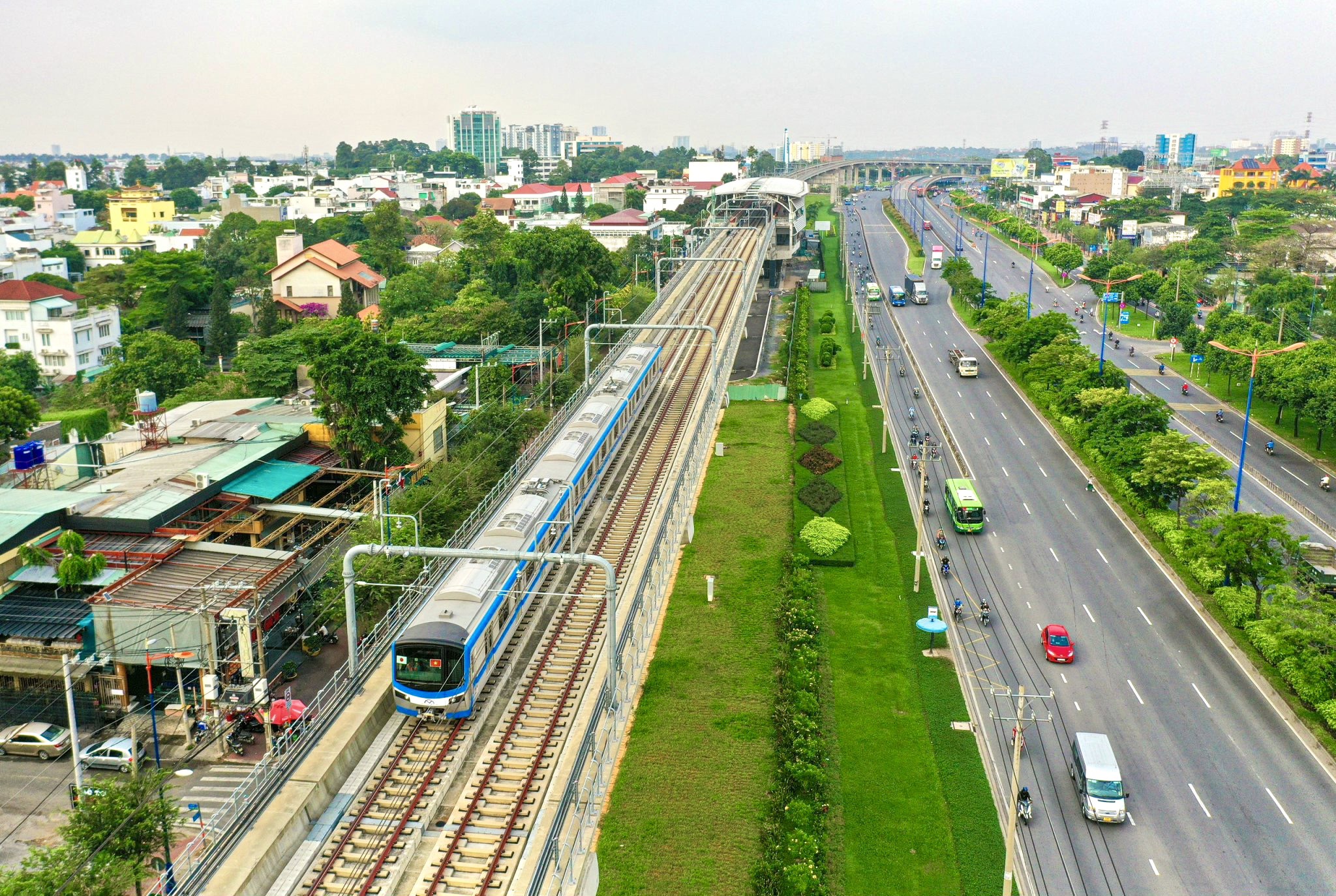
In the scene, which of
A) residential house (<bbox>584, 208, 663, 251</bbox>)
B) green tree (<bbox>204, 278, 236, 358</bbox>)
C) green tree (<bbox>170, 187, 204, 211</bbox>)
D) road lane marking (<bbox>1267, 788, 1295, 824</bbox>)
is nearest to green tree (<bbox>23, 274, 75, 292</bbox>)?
green tree (<bbox>204, 278, 236, 358</bbox>)

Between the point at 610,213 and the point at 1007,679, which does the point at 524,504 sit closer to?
the point at 1007,679

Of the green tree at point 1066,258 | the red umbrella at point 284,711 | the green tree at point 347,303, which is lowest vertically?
the red umbrella at point 284,711

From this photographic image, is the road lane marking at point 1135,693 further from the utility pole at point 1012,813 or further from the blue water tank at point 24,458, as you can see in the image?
the blue water tank at point 24,458

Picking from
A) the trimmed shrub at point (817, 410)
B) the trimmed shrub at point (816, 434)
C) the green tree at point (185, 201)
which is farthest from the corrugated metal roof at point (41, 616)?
the green tree at point (185, 201)

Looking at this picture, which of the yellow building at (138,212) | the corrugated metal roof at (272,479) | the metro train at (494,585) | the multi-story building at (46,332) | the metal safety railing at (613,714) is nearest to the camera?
the metal safety railing at (613,714)

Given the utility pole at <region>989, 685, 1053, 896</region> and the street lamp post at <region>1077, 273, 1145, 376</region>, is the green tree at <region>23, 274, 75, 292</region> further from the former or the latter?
the utility pole at <region>989, 685, 1053, 896</region>

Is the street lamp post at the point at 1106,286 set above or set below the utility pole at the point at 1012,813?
above

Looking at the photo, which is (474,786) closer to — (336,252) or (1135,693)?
(1135,693)
